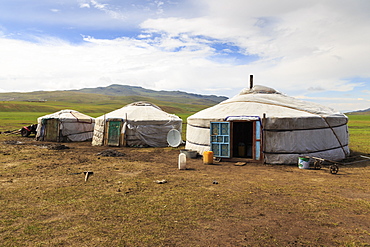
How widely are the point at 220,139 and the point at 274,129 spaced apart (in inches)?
77.7

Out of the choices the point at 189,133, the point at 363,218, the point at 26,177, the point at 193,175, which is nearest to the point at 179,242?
the point at 363,218

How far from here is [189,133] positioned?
36.2 feet

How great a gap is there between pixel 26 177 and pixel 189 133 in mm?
6260

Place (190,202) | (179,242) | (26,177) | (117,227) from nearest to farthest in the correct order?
(179,242) → (117,227) → (190,202) → (26,177)

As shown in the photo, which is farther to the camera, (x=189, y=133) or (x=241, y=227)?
(x=189, y=133)

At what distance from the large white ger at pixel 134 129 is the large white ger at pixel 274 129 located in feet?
10.7

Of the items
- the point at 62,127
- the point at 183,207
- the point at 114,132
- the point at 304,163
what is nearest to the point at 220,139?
the point at 304,163

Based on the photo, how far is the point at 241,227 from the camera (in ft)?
12.7

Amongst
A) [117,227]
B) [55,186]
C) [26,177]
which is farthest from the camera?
[26,177]

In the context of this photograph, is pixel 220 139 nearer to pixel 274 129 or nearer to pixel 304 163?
pixel 274 129

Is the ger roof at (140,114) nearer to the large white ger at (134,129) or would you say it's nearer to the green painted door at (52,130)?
the large white ger at (134,129)

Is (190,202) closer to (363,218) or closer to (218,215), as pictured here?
(218,215)

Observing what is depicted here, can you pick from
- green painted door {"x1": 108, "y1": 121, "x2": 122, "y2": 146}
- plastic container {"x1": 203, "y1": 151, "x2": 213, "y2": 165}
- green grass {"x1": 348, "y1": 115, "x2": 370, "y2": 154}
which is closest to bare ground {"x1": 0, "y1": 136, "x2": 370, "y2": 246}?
plastic container {"x1": 203, "y1": 151, "x2": 213, "y2": 165}

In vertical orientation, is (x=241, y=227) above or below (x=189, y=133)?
below
